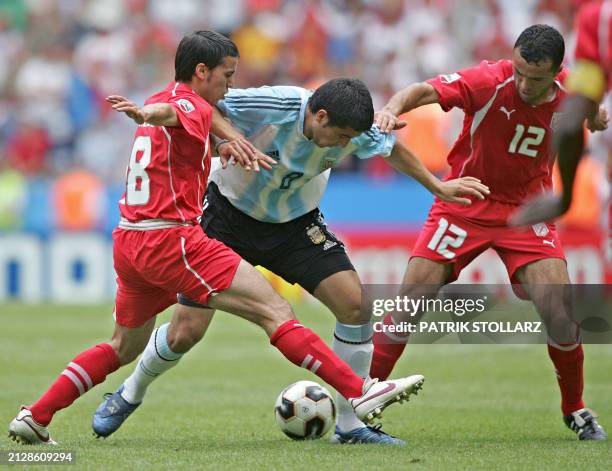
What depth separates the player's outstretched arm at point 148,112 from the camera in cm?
609

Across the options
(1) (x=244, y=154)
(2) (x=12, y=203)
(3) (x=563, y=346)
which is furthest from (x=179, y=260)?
(2) (x=12, y=203)

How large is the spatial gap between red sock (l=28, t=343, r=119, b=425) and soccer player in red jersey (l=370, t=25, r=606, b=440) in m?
1.81

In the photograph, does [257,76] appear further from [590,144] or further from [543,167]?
[543,167]

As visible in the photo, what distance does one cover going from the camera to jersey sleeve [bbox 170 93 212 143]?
6457mm

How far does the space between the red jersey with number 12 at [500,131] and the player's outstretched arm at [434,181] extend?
1.47 ft

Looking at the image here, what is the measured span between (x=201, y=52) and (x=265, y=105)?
57cm

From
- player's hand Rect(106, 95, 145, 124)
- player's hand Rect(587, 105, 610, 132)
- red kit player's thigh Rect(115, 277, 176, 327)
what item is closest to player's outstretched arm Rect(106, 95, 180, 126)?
player's hand Rect(106, 95, 145, 124)

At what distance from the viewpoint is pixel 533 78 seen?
7.25m

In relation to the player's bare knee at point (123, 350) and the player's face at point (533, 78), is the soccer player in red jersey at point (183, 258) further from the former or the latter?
the player's face at point (533, 78)

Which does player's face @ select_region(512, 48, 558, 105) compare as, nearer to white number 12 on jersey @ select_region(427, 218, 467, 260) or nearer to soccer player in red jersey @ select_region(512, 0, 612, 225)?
white number 12 on jersey @ select_region(427, 218, 467, 260)

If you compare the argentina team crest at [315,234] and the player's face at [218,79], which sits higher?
the player's face at [218,79]

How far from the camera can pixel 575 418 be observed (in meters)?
7.52

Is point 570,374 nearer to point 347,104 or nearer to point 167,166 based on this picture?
point 347,104

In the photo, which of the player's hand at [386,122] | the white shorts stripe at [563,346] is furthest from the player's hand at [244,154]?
the white shorts stripe at [563,346]
